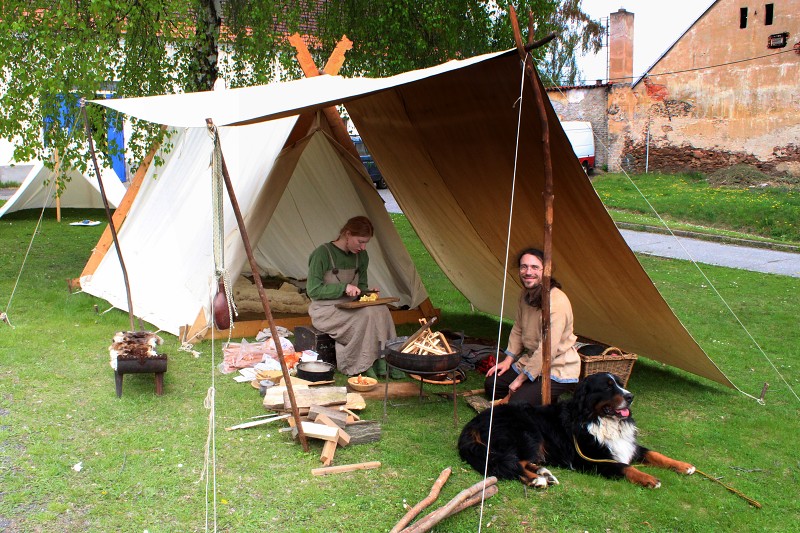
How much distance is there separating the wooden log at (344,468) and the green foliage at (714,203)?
889cm

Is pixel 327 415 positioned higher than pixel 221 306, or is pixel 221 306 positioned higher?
pixel 221 306

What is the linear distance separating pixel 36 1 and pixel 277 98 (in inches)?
159

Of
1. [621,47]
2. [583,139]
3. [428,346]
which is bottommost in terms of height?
[428,346]

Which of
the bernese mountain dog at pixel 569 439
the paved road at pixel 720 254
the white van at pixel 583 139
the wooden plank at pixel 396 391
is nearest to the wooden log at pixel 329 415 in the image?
the wooden plank at pixel 396 391

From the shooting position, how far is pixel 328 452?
4066mm

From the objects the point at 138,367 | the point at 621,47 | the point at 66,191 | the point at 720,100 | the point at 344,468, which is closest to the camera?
the point at 344,468

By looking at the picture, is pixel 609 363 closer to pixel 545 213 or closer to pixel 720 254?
pixel 545 213

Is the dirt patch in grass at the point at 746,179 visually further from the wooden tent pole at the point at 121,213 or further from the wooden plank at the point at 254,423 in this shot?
the wooden plank at the point at 254,423

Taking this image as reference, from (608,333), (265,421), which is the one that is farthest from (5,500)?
(608,333)

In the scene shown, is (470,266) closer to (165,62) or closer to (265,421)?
(265,421)

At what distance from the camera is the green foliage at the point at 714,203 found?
13.4m

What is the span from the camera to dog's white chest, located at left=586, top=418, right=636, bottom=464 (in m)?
3.85

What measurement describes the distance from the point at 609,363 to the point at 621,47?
753 inches

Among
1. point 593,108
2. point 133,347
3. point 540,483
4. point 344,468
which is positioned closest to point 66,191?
point 133,347
